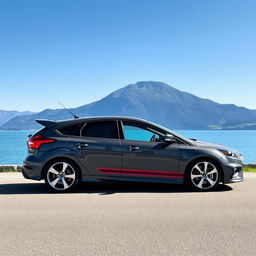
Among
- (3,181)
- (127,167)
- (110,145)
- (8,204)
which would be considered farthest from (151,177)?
(3,181)

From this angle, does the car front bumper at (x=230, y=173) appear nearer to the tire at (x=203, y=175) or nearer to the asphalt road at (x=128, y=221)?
the tire at (x=203, y=175)

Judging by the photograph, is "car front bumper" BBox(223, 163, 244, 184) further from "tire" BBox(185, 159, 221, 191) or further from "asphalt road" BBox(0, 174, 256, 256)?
"asphalt road" BBox(0, 174, 256, 256)

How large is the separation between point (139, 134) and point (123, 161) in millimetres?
640

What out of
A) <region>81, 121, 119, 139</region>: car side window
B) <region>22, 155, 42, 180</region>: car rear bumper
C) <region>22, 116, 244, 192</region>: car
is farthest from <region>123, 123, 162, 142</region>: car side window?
<region>22, 155, 42, 180</region>: car rear bumper

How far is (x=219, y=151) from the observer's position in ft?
24.0

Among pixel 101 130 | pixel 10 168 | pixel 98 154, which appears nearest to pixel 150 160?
pixel 98 154

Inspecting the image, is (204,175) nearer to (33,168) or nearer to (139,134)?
(139,134)

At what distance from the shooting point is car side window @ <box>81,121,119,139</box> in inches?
287

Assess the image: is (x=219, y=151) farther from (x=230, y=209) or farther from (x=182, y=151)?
(x=230, y=209)

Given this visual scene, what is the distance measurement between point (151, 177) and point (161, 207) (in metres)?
1.41

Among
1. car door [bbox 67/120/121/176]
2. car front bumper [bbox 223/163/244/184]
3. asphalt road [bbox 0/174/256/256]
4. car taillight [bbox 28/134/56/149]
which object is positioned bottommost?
asphalt road [bbox 0/174/256/256]

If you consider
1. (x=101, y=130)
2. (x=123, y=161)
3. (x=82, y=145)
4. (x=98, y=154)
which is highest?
(x=101, y=130)

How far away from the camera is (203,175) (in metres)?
7.20

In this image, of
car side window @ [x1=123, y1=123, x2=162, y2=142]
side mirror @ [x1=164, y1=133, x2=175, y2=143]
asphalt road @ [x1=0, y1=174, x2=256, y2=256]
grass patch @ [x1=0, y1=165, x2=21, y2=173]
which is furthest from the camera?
grass patch @ [x1=0, y1=165, x2=21, y2=173]
